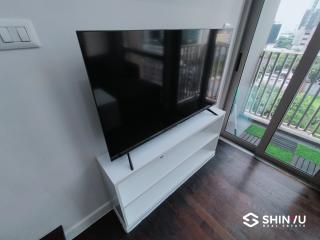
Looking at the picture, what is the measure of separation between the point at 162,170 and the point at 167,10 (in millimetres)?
1217

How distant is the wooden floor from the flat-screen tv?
740 millimetres

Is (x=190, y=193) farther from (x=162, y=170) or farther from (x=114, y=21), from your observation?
(x=114, y=21)

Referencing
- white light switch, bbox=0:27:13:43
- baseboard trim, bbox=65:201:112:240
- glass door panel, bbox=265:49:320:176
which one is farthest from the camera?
glass door panel, bbox=265:49:320:176

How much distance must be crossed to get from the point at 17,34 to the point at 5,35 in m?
0.04

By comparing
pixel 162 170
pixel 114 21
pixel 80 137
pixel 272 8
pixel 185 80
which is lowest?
pixel 162 170

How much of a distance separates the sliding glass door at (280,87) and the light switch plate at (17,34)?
1.91 m

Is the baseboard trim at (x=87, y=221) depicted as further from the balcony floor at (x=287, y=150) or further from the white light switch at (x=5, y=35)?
the balcony floor at (x=287, y=150)

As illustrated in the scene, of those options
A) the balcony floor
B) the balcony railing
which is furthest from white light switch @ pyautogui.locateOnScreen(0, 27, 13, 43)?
the balcony floor

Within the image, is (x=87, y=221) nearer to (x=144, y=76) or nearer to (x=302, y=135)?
(x=144, y=76)

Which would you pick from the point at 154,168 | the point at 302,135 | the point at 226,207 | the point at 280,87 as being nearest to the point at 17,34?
the point at 154,168

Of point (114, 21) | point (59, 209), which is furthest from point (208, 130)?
point (59, 209)

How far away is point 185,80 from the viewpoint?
3.97 feet

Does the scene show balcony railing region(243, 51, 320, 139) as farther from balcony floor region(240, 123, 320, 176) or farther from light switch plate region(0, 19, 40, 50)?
light switch plate region(0, 19, 40, 50)

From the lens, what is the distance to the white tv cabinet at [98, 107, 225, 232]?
40.2 inches
